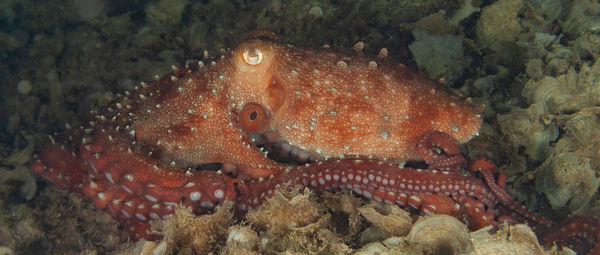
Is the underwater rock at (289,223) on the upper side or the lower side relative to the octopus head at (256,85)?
lower

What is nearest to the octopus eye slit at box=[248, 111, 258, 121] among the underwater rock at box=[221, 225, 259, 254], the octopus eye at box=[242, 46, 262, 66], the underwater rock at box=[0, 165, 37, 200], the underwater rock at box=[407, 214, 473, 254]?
the octopus eye at box=[242, 46, 262, 66]

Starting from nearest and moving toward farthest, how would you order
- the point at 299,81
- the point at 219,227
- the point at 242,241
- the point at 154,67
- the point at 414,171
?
the point at 242,241 → the point at 219,227 → the point at 414,171 → the point at 299,81 → the point at 154,67

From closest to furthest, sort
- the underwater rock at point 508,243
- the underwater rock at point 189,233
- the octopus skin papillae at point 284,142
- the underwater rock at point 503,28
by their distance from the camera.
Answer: the underwater rock at point 508,243 < the underwater rock at point 189,233 < the octopus skin papillae at point 284,142 < the underwater rock at point 503,28

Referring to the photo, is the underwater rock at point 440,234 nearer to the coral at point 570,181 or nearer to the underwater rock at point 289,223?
the underwater rock at point 289,223

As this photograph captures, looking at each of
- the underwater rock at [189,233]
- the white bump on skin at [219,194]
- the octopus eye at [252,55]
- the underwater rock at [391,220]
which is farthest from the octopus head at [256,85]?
the underwater rock at [391,220]

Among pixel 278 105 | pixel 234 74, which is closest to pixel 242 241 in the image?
pixel 278 105

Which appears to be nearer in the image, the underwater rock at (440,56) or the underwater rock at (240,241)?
the underwater rock at (240,241)

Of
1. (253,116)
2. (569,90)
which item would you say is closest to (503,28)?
(569,90)

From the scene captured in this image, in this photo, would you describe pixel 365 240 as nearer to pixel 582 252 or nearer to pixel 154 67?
pixel 582 252
